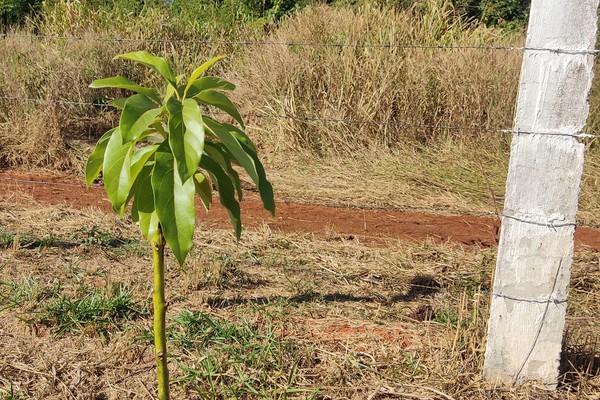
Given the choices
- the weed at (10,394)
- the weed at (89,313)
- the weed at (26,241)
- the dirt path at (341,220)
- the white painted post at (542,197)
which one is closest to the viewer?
the white painted post at (542,197)

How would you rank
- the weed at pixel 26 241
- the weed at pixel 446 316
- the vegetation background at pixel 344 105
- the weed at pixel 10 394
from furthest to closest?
1. the vegetation background at pixel 344 105
2. the weed at pixel 26 241
3. the weed at pixel 446 316
4. the weed at pixel 10 394

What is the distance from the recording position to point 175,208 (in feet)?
6.38

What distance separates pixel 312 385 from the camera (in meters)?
2.97

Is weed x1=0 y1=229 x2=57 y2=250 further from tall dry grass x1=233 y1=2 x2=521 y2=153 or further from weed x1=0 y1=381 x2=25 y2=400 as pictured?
tall dry grass x1=233 y1=2 x2=521 y2=153

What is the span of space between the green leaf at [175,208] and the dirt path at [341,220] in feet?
10.8

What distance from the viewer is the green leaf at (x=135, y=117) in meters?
1.94

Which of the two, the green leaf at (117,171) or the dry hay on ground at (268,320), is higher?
the green leaf at (117,171)

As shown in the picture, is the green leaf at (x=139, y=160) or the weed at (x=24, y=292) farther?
the weed at (x=24, y=292)

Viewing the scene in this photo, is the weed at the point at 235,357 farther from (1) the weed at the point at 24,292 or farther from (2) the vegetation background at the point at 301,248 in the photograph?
(1) the weed at the point at 24,292

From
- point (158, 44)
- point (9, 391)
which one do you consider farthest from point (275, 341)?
point (158, 44)

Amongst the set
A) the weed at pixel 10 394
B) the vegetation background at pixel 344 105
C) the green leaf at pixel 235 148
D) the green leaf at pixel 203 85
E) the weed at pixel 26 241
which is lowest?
the weed at pixel 10 394

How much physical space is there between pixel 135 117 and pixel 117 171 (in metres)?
0.16

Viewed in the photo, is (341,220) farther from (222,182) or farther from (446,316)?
(222,182)

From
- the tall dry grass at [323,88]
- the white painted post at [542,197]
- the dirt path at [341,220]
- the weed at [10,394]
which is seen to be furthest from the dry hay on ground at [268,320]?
the tall dry grass at [323,88]
